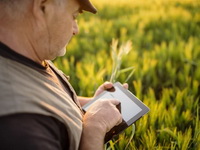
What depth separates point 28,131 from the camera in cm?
79

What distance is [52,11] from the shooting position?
0.98 meters

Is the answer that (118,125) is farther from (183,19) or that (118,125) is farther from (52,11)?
(183,19)

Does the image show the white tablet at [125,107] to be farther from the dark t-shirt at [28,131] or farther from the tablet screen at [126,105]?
the dark t-shirt at [28,131]

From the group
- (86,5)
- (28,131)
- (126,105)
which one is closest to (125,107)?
(126,105)

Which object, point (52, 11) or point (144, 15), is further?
point (144, 15)

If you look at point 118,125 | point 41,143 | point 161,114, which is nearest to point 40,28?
point 41,143

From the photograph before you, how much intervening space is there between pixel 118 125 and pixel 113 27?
3.08m

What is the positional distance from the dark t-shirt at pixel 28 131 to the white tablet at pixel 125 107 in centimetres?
38

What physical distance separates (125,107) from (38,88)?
0.56 metres

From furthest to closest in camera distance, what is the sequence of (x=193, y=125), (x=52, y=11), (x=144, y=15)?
(x=144, y=15), (x=193, y=125), (x=52, y=11)

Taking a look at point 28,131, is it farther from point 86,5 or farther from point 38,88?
point 86,5

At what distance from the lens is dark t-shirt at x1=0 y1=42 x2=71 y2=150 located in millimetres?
771

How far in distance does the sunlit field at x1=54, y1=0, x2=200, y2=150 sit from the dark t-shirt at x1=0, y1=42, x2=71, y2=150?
59cm

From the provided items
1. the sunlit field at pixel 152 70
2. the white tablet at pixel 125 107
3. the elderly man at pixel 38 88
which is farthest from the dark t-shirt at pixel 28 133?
the sunlit field at pixel 152 70
